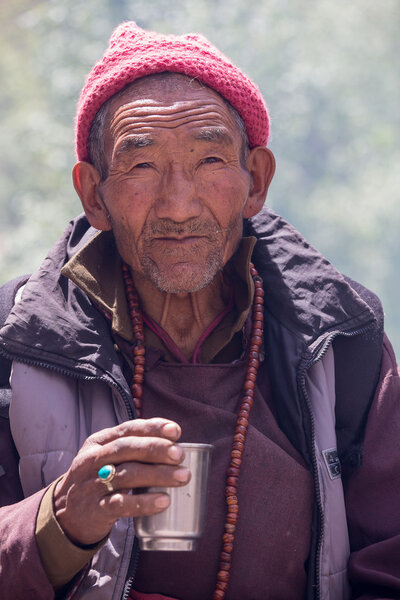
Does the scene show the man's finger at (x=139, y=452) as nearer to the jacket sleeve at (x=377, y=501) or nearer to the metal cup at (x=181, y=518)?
the metal cup at (x=181, y=518)

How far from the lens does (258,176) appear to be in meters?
2.90

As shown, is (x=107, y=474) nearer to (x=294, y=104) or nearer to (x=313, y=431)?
(x=313, y=431)

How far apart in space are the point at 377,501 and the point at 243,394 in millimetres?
555

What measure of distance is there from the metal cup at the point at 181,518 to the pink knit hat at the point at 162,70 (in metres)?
1.34

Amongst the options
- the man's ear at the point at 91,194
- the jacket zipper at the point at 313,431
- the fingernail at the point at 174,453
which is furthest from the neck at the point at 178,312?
the fingernail at the point at 174,453

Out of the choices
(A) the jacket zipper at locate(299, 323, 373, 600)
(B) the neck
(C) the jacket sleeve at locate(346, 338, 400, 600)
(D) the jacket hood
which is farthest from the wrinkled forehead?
(C) the jacket sleeve at locate(346, 338, 400, 600)

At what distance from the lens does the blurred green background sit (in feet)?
23.5

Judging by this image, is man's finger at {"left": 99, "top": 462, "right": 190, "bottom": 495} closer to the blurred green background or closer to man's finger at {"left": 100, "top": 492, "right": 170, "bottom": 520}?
man's finger at {"left": 100, "top": 492, "right": 170, "bottom": 520}

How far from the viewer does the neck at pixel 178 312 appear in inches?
110

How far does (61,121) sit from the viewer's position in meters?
7.53

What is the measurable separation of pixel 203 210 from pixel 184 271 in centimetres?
22

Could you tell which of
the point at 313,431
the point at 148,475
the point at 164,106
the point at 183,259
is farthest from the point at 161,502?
the point at 164,106

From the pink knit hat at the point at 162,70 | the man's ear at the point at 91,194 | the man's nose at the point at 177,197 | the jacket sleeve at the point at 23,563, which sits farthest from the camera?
the man's ear at the point at 91,194

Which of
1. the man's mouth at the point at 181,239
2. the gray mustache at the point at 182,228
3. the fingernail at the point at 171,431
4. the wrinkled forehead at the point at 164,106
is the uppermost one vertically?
the wrinkled forehead at the point at 164,106
